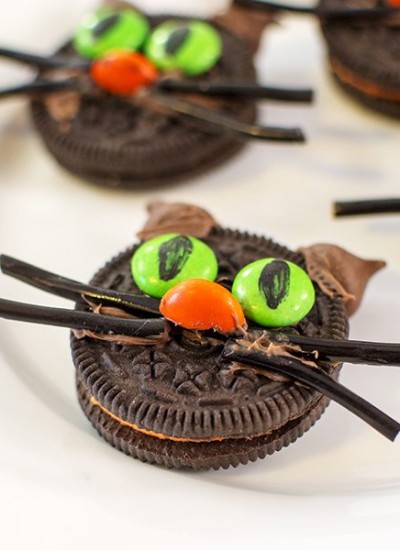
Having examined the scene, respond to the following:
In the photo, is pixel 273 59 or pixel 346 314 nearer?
pixel 346 314

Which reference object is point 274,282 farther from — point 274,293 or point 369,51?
point 369,51

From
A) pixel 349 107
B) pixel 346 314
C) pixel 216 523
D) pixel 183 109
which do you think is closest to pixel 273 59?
pixel 349 107

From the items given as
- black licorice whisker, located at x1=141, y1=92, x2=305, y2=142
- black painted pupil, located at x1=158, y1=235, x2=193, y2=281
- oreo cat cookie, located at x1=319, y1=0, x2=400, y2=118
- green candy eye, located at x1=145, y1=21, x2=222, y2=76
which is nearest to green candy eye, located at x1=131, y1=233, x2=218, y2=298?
black painted pupil, located at x1=158, y1=235, x2=193, y2=281

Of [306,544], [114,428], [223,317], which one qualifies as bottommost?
[306,544]

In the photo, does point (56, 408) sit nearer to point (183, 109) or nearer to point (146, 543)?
point (146, 543)

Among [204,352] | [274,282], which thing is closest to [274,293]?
[274,282]

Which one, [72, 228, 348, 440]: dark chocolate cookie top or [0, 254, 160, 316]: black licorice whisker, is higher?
[0, 254, 160, 316]: black licorice whisker

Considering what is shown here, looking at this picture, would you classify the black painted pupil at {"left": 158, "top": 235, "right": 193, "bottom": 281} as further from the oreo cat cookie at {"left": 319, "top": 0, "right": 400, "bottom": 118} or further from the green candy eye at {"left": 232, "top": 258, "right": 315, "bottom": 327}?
the oreo cat cookie at {"left": 319, "top": 0, "right": 400, "bottom": 118}

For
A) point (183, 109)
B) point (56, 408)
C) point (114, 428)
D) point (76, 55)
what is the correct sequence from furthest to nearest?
1. point (76, 55)
2. point (183, 109)
3. point (56, 408)
4. point (114, 428)
